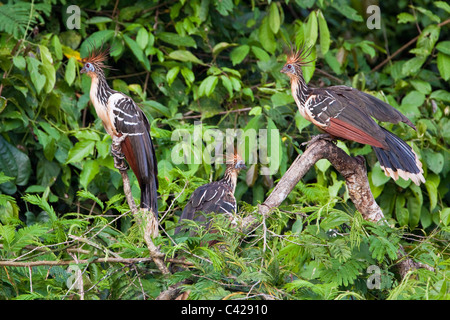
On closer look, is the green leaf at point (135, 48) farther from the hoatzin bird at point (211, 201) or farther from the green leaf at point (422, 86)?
the green leaf at point (422, 86)

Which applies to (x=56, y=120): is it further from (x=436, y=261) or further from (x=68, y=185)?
(x=436, y=261)

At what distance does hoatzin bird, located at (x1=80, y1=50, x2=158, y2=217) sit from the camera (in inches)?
104

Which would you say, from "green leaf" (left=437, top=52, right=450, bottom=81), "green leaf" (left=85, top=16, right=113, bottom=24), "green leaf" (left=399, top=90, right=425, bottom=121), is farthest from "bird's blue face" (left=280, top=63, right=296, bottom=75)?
"green leaf" (left=437, top=52, right=450, bottom=81)

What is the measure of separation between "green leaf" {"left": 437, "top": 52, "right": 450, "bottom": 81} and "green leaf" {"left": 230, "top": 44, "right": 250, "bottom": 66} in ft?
4.87

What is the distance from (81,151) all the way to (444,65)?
2.77 metres

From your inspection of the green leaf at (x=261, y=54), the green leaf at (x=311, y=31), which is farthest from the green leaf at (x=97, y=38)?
the green leaf at (x=311, y=31)

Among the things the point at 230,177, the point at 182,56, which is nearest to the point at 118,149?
the point at 230,177

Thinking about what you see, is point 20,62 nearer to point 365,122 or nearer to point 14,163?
point 14,163

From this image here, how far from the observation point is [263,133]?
387cm

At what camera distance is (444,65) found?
173 inches

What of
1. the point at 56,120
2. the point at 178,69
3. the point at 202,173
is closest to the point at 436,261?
the point at 202,173

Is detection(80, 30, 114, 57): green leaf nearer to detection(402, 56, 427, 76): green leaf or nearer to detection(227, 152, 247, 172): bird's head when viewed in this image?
detection(227, 152, 247, 172): bird's head

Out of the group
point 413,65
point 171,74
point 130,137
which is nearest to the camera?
point 130,137

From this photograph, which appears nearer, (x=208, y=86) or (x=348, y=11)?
(x=208, y=86)
